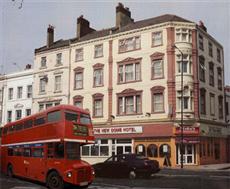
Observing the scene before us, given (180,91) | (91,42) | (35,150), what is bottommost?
(35,150)

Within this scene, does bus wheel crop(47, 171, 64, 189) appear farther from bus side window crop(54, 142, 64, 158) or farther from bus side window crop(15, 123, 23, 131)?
bus side window crop(15, 123, 23, 131)

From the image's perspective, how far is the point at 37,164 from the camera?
18781mm

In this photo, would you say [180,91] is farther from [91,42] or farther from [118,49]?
[91,42]

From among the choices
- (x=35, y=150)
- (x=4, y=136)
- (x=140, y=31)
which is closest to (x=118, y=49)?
(x=140, y=31)

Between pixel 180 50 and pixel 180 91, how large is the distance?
388 cm

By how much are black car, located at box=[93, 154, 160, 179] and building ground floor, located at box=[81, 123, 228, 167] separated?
11.0 metres

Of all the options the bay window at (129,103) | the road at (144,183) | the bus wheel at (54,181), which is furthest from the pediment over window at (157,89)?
the bus wheel at (54,181)

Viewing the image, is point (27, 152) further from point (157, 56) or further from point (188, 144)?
point (157, 56)

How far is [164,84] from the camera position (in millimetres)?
35844

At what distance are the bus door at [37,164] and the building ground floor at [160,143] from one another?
46.5 ft

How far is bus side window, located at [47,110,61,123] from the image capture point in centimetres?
1762

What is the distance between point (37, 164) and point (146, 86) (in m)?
19.7

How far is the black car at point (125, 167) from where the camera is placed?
2180 centimetres

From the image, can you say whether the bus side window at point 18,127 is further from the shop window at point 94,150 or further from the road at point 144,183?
the shop window at point 94,150
